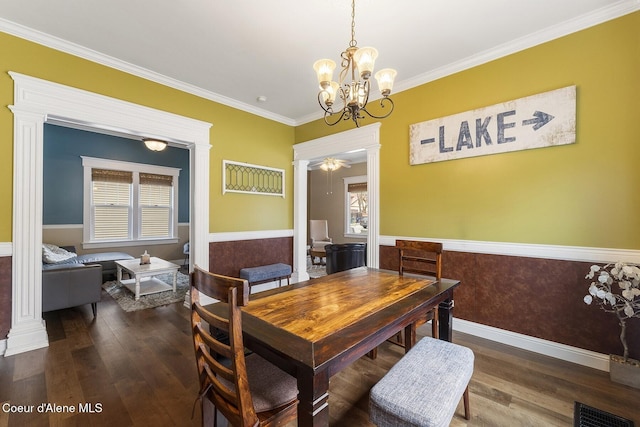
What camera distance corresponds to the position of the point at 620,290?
2.12 meters

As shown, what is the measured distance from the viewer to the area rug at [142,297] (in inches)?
142

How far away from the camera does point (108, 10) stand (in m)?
2.16

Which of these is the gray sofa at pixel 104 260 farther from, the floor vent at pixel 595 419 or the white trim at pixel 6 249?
the floor vent at pixel 595 419

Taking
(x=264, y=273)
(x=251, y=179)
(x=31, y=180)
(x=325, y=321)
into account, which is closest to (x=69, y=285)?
(x=31, y=180)

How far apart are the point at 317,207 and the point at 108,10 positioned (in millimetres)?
6381

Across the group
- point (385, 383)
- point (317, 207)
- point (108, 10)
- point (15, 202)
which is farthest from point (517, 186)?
point (317, 207)

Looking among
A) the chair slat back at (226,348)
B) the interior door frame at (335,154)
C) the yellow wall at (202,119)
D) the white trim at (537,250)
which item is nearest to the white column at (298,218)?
the interior door frame at (335,154)

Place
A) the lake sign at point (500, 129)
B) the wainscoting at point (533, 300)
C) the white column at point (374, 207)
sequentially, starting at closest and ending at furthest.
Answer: the wainscoting at point (533, 300), the lake sign at point (500, 129), the white column at point (374, 207)

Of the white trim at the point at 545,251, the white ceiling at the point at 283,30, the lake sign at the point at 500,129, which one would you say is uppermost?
the white ceiling at the point at 283,30

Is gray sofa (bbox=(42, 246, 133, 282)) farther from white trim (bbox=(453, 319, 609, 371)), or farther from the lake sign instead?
white trim (bbox=(453, 319, 609, 371))

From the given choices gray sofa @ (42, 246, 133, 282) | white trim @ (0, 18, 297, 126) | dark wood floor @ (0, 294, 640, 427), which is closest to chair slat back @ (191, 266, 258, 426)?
dark wood floor @ (0, 294, 640, 427)

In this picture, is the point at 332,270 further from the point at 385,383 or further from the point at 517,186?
the point at 385,383

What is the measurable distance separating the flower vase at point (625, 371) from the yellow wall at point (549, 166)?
0.85 metres

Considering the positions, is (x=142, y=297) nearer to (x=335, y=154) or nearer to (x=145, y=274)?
(x=145, y=274)
